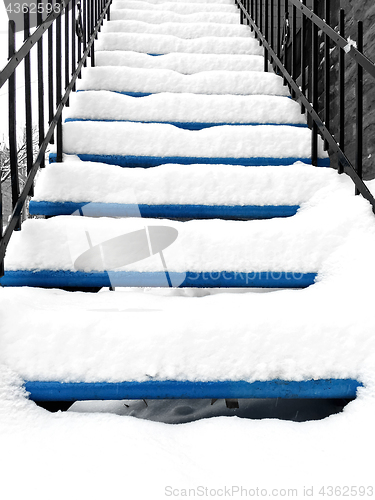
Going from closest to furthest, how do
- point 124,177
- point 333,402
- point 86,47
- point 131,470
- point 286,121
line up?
point 131,470 < point 333,402 < point 124,177 < point 286,121 < point 86,47

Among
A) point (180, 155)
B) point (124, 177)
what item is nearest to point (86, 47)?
point (180, 155)

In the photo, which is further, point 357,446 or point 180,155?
point 180,155

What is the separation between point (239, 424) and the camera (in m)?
0.79

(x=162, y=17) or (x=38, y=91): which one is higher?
(x=162, y=17)

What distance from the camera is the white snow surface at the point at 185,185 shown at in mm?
1359

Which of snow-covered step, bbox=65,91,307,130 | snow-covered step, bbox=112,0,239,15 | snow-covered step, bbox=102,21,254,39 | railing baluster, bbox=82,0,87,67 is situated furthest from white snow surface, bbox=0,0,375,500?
snow-covered step, bbox=112,0,239,15

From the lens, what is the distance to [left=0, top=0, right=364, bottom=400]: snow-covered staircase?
2.77ft

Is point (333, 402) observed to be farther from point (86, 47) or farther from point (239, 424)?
point (86, 47)

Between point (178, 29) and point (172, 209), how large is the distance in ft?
6.92

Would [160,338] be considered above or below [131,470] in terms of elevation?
above

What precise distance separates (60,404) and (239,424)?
0.45 m

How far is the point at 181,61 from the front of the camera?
90.7 inches

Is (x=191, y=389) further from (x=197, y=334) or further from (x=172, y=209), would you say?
(x=172, y=209)

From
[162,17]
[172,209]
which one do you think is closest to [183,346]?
[172,209]
